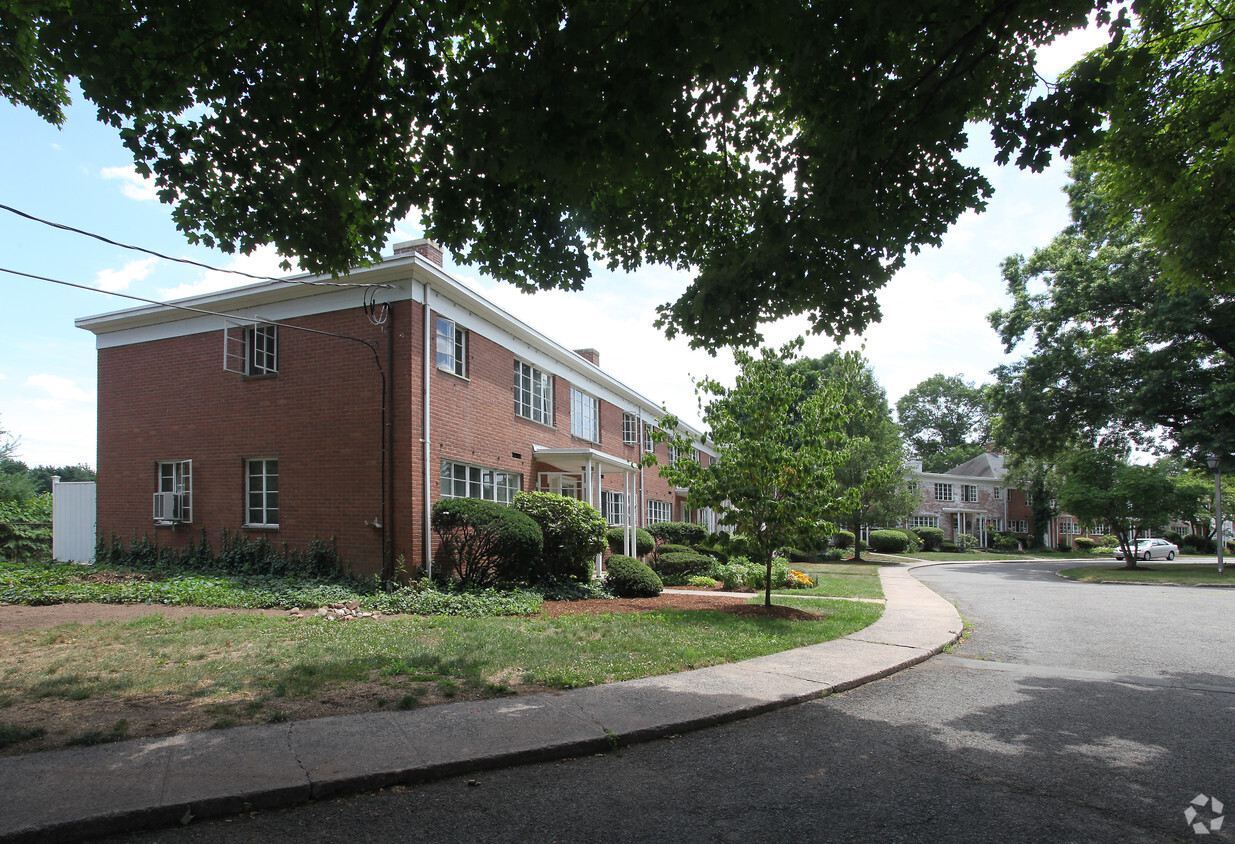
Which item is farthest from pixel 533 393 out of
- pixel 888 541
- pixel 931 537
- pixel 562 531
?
pixel 931 537

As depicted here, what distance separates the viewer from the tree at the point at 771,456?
11336mm

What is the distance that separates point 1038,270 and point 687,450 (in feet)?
88.3

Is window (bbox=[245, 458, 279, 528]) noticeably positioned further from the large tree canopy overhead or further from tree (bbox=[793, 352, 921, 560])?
tree (bbox=[793, 352, 921, 560])

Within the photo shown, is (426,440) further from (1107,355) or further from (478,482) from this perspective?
(1107,355)

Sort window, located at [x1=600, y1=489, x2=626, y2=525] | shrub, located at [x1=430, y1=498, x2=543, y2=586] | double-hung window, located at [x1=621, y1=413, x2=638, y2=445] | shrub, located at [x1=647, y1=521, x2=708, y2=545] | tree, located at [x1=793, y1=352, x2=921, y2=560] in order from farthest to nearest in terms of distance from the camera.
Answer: tree, located at [x1=793, y1=352, x2=921, y2=560]
double-hung window, located at [x1=621, y1=413, x2=638, y2=445]
shrub, located at [x1=647, y1=521, x2=708, y2=545]
window, located at [x1=600, y1=489, x2=626, y2=525]
shrub, located at [x1=430, y1=498, x2=543, y2=586]

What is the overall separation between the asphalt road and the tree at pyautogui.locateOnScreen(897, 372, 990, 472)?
78.8m

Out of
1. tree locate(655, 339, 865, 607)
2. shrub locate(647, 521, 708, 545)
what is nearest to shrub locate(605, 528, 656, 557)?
shrub locate(647, 521, 708, 545)

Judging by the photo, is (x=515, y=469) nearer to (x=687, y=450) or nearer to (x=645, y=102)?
(x=687, y=450)

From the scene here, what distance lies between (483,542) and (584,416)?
9.37 metres

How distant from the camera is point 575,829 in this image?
144 inches

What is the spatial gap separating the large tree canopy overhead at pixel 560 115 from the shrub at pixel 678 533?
60.5 feet

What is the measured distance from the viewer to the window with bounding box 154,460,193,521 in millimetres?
14812

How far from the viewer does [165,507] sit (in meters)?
14.8

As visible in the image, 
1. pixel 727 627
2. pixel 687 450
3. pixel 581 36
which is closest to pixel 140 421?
pixel 687 450
